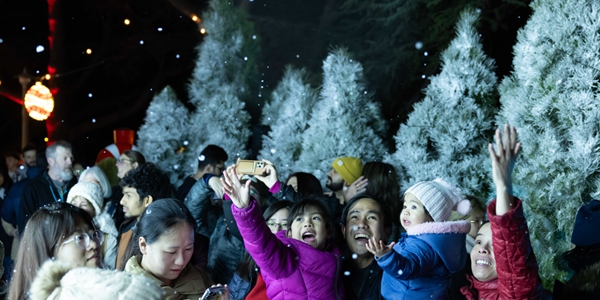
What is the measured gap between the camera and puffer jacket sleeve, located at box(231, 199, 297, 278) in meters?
3.97

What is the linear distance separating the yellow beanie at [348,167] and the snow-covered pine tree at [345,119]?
60 cm

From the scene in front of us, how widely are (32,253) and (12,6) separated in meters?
17.9

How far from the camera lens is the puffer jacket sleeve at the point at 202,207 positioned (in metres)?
5.84

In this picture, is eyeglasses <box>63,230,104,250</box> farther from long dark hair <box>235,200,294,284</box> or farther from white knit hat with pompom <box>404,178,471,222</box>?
white knit hat with pompom <box>404,178,471,222</box>

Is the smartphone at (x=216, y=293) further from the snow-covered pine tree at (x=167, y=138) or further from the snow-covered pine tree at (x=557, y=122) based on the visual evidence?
the snow-covered pine tree at (x=167, y=138)

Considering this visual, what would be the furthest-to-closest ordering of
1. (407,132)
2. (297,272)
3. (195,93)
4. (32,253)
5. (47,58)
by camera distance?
1. (47,58)
2. (195,93)
3. (407,132)
4. (297,272)
5. (32,253)

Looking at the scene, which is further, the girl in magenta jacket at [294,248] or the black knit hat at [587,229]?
the black knit hat at [587,229]

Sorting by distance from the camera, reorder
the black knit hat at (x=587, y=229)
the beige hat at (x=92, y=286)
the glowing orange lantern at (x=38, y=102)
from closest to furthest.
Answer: the beige hat at (x=92, y=286) → the black knit hat at (x=587, y=229) → the glowing orange lantern at (x=38, y=102)

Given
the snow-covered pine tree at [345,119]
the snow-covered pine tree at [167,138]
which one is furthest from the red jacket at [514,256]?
the snow-covered pine tree at [167,138]

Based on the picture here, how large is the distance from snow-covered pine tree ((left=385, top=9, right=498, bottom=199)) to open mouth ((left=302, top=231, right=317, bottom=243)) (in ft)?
6.71

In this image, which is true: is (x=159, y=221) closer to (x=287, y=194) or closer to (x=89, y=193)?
(x=89, y=193)

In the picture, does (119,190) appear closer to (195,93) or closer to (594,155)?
(195,93)

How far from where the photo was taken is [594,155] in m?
5.05

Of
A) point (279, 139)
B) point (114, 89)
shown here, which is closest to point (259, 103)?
point (279, 139)
